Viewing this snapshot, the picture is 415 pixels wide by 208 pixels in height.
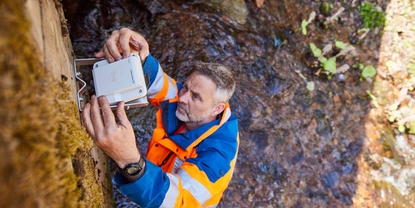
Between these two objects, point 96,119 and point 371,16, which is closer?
point 96,119

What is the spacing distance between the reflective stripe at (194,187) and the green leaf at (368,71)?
5.28 meters

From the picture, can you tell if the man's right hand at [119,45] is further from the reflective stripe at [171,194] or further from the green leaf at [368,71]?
the green leaf at [368,71]

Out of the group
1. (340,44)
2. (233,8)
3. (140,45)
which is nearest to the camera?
(140,45)

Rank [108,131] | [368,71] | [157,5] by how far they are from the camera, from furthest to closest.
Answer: [368,71], [157,5], [108,131]

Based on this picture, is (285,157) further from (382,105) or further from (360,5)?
(360,5)

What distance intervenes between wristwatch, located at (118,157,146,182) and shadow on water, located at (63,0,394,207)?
2.13 meters

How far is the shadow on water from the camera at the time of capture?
4242mm

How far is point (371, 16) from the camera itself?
641 cm

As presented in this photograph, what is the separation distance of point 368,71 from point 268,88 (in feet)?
8.52

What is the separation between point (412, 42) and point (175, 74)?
5.81 m

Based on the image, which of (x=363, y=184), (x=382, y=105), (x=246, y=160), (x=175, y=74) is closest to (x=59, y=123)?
(x=175, y=74)

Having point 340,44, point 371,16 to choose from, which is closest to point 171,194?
point 340,44

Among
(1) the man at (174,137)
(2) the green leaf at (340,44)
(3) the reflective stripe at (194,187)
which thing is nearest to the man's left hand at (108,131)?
(1) the man at (174,137)

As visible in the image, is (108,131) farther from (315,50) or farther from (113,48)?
(315,50)
